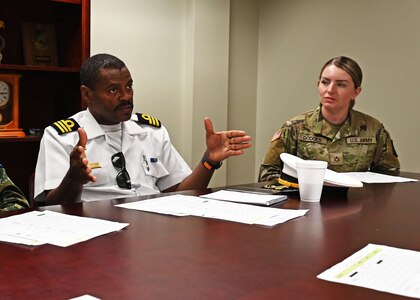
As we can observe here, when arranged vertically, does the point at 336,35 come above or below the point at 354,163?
above

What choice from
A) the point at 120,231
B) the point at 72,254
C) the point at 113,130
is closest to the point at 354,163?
the point at 113,130

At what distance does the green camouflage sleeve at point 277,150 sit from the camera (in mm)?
2539

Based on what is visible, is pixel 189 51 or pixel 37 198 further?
pixel 189 51

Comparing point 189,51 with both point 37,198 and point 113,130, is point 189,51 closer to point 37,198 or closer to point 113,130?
point 113,130

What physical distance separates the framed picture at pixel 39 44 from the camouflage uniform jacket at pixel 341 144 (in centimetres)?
157

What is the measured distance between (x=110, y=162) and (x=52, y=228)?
1066 millimetres

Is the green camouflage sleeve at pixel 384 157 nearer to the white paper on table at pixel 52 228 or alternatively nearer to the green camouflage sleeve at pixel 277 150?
the green camouflage sleeve at pixel 277 150

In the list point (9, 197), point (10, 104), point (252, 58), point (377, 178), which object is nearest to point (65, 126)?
point (9, 197)

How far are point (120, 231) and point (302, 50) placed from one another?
3.17 meters

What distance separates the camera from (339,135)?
2734 mm

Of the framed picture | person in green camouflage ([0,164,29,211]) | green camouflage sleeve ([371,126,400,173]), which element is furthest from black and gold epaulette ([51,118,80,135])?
green camouflage sleeve ([371,126,400,173])

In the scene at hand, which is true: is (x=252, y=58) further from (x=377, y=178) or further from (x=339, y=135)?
(x=377, y=178)

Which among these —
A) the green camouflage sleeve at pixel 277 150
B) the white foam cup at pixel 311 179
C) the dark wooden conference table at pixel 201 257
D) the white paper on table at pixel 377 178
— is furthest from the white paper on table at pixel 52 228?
the green camouflage sleeve at pixel 277 150

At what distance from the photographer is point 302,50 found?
13.1 ft
